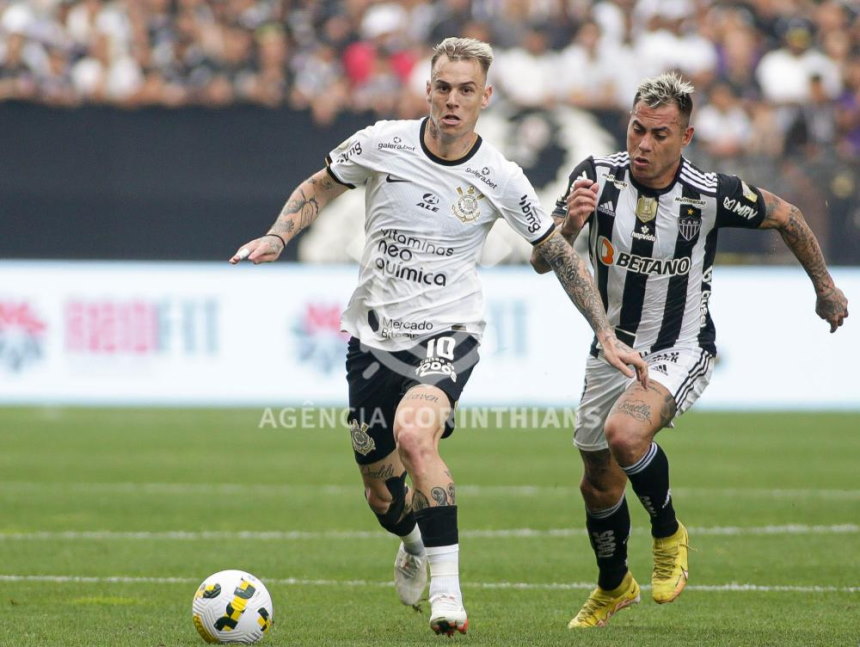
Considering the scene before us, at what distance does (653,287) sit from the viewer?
7.06 m

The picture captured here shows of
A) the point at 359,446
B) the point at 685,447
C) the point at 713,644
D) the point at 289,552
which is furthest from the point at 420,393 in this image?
the point at 685,447

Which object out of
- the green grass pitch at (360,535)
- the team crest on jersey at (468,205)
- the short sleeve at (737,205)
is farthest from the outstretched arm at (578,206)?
the green grass pitch at (360,535)

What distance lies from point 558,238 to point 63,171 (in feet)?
39.7

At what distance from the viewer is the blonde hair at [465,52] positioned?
21.7ft

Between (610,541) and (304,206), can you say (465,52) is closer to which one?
(304,206)

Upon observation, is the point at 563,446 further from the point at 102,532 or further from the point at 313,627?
the point at 313,627

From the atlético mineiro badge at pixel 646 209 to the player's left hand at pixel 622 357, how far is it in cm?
69

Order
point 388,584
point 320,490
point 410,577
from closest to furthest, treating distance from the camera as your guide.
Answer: point 410,577 < point 388,584 < point 320,490

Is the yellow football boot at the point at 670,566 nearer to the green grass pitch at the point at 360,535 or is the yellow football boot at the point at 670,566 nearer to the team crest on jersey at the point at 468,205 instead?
the green grass pitch at the point at 360,535

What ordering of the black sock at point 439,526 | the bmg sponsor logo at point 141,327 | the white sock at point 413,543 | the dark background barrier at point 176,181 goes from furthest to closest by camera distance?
the dark background barrier at point 176,181, the bmg sponsor logo at point 141,327, the white sock at point 413,543, the black sock at point 439,526

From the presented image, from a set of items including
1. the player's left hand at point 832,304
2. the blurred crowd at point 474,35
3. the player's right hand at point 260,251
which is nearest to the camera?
the player's right hand at point 260,251

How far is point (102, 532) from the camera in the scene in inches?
380

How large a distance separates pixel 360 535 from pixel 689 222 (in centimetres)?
372

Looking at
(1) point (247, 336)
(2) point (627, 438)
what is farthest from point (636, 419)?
(1) point (247, 336)
